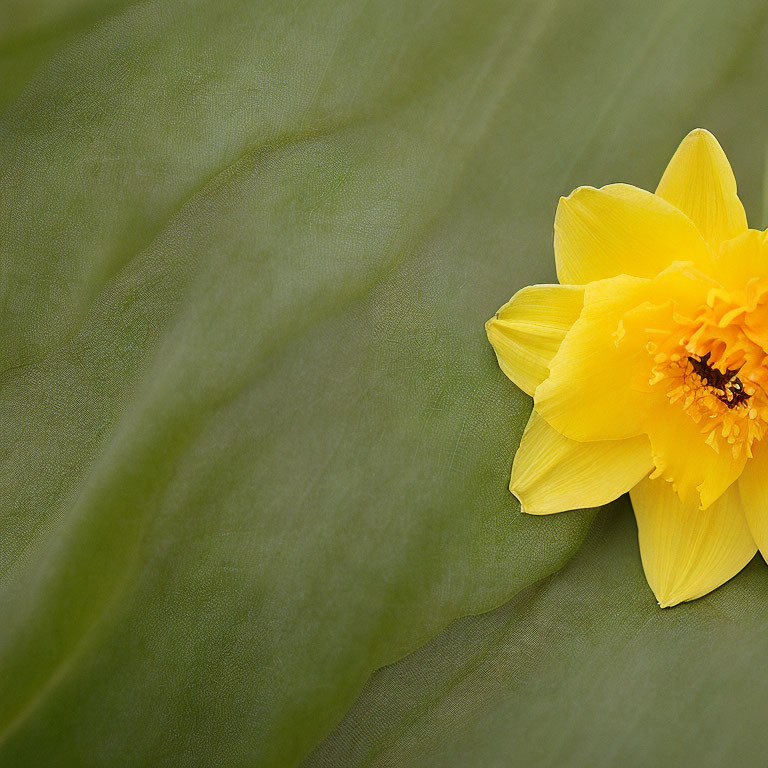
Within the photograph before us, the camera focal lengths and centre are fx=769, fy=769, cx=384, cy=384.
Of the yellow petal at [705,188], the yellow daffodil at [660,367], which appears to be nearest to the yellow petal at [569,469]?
the yellow daffodil at [660,367]

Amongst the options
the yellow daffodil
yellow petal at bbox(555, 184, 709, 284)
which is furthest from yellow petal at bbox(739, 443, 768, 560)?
yellow petal at bbox(555, 184, 709, 284)

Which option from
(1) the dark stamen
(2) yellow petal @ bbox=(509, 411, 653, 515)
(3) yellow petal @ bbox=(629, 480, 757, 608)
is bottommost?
(3) yellow petal @ bbox=(629, 480, 757, 608)

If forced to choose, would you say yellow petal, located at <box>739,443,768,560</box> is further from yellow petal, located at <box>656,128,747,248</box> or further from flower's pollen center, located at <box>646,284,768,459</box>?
yellow petal, located at <box>656,128,747,248</box>

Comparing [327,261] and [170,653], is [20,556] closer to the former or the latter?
[170,653]

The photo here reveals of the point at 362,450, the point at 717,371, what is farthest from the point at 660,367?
the point at 362,450

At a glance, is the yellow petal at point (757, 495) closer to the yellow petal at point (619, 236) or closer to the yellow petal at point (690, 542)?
the yellow petal at point (690, 542)

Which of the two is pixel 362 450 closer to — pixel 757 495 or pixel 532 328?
pixel 532 328
